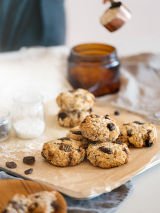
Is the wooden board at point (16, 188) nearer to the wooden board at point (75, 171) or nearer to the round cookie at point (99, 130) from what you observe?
the wooden board at point (75, 171)

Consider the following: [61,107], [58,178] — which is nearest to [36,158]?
[58,178]

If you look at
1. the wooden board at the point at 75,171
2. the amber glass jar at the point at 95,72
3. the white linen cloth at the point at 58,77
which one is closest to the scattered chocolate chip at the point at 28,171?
the wooden board at the point at 75,171

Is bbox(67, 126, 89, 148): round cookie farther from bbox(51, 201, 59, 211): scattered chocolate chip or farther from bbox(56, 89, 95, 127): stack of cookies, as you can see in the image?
bbox(51, 201, 59, 211): scattered chocolate chip

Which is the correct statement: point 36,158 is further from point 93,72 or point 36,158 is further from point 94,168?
point 93,72

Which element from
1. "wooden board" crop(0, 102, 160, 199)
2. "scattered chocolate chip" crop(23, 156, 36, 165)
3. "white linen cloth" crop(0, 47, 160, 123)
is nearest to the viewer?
"wooden board" crop(0, 102, 160, 199)

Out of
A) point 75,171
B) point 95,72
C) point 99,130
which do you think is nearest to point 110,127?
point 99,130

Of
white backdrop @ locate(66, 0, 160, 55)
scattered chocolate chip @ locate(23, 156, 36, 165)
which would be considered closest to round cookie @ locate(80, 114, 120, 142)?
scattered chocolate chip @ locate(23, 156, 36, 165)
